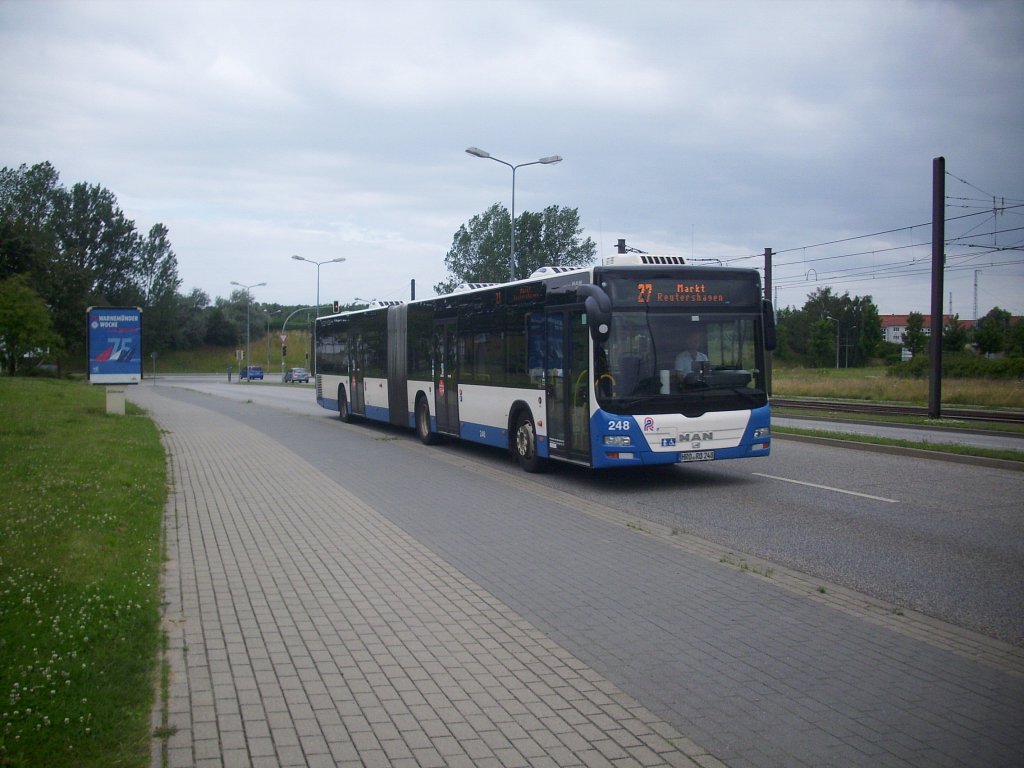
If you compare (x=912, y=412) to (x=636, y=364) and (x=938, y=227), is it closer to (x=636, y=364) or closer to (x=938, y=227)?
(x=938, y=227)

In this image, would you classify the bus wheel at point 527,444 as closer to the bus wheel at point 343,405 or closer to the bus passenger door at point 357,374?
the bus passenger door at point 357,374

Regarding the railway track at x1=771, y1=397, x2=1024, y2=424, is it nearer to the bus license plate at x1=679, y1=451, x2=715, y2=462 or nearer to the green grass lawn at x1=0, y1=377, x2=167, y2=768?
the bus license plate at x1=679, y1=451, x2=715, y2=462

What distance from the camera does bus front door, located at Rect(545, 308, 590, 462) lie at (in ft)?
40.8

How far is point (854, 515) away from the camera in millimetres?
10211

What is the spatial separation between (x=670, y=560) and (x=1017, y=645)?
296cm

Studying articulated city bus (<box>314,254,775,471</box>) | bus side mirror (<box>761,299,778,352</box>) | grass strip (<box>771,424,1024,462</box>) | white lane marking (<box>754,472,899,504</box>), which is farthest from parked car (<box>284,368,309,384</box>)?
bus side mirror (<box>761,299,778,352</box>)

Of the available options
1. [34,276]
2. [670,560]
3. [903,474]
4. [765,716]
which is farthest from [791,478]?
[34,276]

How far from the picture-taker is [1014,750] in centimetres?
421

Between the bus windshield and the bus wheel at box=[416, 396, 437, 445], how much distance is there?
7.71 metres

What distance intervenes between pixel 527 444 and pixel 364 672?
9.34 metres

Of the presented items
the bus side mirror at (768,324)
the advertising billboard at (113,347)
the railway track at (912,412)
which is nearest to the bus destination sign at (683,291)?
the bus side mirror at (768,324)

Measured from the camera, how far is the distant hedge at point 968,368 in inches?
1832

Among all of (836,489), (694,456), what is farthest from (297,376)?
(836,489)

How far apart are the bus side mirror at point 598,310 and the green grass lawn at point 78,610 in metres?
5.67
